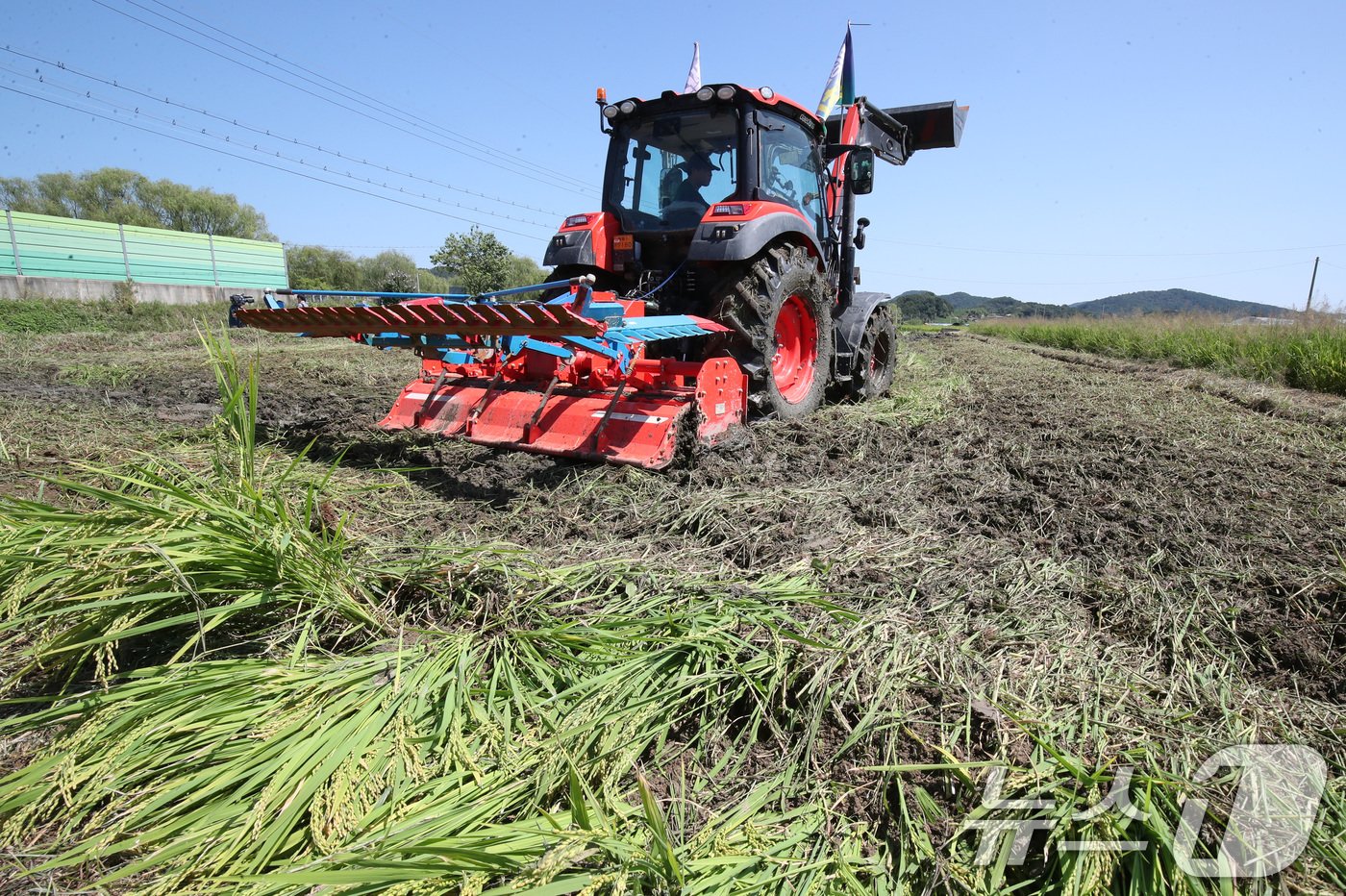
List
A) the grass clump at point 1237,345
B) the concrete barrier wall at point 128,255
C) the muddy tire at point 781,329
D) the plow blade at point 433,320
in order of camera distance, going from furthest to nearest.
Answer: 1. the concrete barrier wall at point 128,255
2. the grass clump at point 1237,345
3. the muddy tire at point 781,329
4. the plow blade at point 433,320

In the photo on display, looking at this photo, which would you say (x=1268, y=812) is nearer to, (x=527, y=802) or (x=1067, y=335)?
(x=527, y=802)

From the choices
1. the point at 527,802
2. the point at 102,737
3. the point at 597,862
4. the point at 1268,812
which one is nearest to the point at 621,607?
the point at 527,802

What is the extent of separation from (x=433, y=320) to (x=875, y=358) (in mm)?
5089

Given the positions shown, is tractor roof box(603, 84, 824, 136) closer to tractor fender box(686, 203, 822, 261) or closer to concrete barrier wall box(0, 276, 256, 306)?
tractor fender box(686, 203, 822, 261)

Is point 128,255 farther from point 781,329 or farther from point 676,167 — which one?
point 781,329

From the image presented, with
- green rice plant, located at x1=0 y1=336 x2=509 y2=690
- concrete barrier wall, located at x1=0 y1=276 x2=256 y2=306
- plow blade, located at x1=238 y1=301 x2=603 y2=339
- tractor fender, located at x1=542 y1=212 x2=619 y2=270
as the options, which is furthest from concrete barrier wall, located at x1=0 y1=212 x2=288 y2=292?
green rice plant, located at x1=0 y1=336 x2=509 y2=690

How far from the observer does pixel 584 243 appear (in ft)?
17.1

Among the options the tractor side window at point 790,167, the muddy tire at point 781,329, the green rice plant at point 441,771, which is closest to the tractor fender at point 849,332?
the muddy tire at point 781,329

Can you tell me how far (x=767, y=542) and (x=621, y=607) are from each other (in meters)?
0.86

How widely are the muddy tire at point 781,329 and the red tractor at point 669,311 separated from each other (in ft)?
0.05

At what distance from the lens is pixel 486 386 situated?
16.0 ft

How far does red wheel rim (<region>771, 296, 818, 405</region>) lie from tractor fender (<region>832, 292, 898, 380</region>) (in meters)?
0.49

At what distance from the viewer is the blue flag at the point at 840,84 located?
22.8 ft

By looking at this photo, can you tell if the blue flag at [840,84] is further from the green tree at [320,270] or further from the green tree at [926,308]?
the green tree at [926,308]
